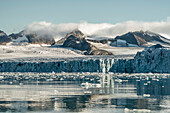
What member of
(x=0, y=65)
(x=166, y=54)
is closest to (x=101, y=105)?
(x=166, y=54)

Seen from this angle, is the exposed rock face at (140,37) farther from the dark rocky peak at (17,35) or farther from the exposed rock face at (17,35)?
the exposed rock face at (17,35)

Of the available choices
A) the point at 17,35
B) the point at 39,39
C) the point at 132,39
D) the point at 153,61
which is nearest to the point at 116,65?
the point at 153,61

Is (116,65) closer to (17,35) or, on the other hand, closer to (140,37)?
(140,37)

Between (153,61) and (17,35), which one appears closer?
(153,61)

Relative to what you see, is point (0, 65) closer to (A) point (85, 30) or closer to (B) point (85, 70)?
(B) point (85, 70)

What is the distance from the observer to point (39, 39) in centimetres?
13375

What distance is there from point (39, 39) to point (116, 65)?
97.1 m

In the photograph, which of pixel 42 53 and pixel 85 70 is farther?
pixel 42 53

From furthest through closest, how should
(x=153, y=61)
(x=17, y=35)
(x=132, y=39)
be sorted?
(x=17, y=35) < (x=132, y=39) < (x=153, y=61)

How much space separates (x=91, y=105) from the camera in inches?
541

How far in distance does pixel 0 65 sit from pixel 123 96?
107 ft

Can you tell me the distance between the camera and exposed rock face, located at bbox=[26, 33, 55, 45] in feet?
428

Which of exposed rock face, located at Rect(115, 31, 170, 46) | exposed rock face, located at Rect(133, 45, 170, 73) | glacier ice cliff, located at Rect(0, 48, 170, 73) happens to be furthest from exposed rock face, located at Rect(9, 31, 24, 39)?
exposed rock face, located at Rect(133, 45, 170, 73)

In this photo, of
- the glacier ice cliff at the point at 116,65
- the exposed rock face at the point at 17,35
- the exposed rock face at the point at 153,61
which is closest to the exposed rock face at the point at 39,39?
the exposed rock face at the point at 17,35
